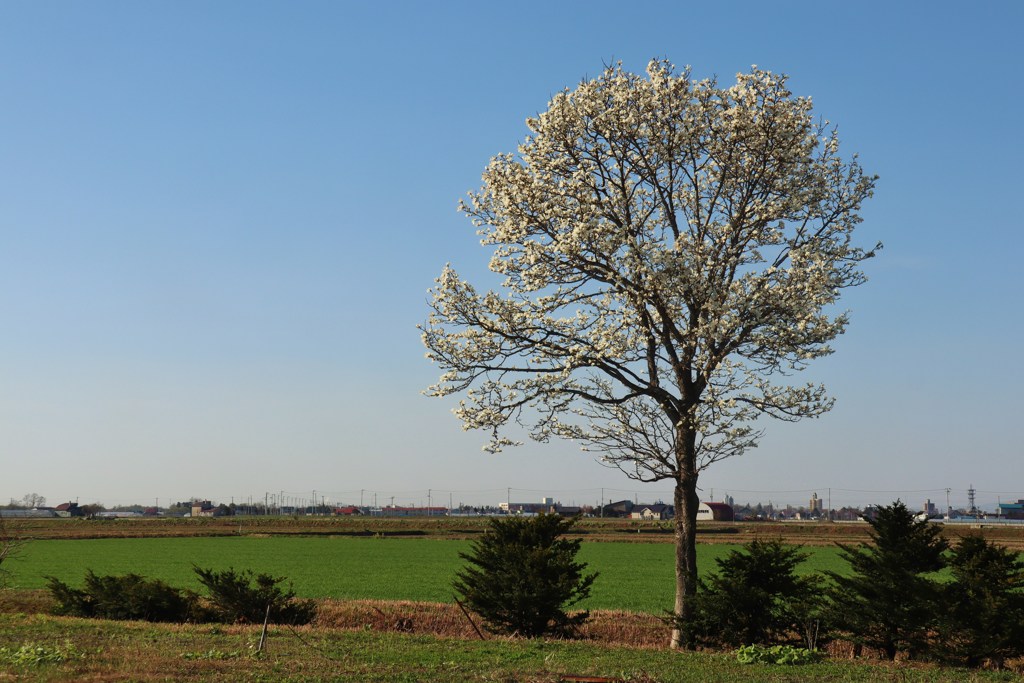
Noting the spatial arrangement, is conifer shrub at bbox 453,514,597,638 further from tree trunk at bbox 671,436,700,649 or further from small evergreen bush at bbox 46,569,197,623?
small evergreen bush at bbox 46,569,197,623

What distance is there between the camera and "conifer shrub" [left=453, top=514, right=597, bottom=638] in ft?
74.0

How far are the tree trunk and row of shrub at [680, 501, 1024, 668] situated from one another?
0.41 metres

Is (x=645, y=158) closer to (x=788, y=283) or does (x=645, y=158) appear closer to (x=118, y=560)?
(x=788, y=283)

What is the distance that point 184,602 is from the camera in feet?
87.0

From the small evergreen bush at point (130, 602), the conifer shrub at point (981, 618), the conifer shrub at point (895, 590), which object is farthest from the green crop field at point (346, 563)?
the conifer shrub at point (981, 618)

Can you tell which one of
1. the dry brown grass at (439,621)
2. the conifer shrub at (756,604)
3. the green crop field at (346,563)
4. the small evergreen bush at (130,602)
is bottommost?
the green crop field at (346,563)

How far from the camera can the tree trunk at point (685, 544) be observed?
22.2 m

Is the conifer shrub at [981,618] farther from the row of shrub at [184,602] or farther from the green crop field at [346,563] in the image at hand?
the green crop field at [346,563]

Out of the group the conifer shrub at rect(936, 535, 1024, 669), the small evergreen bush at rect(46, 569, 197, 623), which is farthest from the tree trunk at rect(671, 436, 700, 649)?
the small evergreen bush at rect(46, 569, 197, 623)

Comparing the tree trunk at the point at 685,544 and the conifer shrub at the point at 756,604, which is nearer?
the conifer shrub at the point at 756,604

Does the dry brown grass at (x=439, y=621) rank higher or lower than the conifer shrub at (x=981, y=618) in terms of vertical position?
lower

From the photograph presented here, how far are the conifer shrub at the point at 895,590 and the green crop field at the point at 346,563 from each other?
16.3 m

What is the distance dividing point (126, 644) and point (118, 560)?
2329 inches

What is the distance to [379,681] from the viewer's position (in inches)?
565
